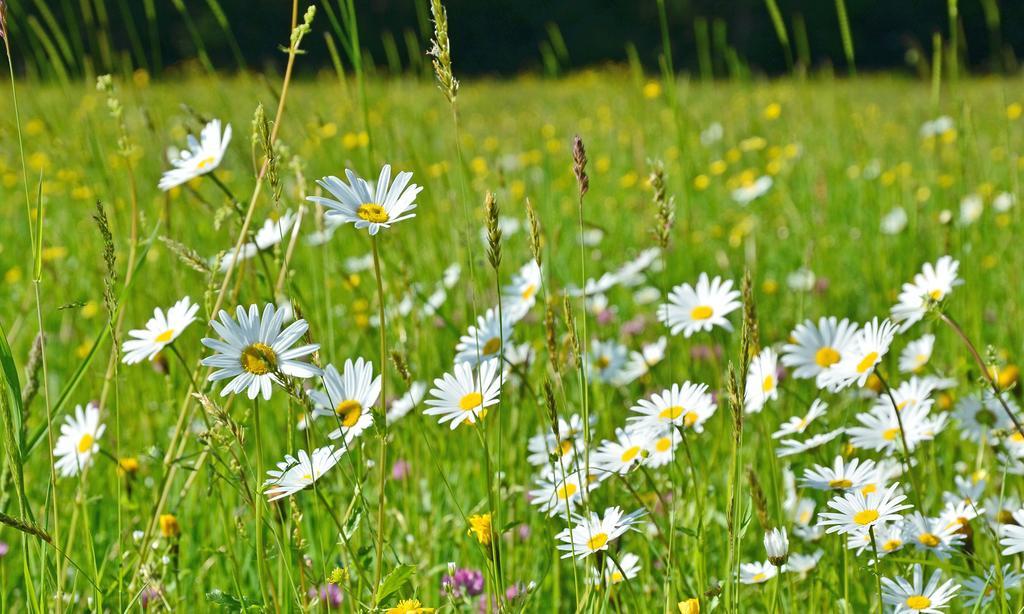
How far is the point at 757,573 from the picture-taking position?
1.03 meters

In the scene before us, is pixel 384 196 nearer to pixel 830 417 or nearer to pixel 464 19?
pixel 830 417

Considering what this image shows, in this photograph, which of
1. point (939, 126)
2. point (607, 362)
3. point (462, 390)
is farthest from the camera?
point (939, 126)

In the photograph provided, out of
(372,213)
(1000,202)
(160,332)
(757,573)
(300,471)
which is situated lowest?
(1000,202)

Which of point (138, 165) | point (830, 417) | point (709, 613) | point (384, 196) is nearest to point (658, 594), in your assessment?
point (709, 613)

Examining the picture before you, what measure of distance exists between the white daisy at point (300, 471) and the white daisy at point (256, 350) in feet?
0.25

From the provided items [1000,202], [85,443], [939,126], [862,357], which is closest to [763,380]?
[862,357]

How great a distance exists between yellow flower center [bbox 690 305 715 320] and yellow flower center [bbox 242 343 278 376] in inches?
28.1

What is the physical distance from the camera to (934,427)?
1.11 meters

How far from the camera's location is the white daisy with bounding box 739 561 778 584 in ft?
3.34

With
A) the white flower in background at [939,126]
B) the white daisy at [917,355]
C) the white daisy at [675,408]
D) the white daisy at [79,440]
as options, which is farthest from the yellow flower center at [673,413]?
the white flower in background at [939,126]

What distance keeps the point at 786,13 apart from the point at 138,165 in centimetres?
1689

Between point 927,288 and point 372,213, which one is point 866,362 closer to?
point 927,288

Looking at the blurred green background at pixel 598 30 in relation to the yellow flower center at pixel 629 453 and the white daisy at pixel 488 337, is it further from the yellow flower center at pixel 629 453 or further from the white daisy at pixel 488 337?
the yellow flower center at pixel 629 453

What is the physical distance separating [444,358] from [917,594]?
1089 millimetres
